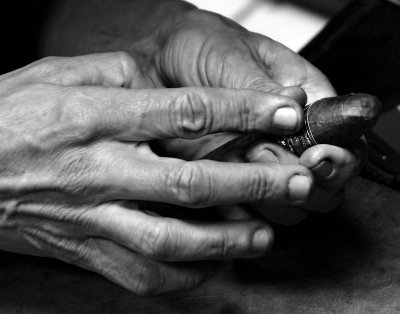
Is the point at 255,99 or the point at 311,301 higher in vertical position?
the point at 255,99

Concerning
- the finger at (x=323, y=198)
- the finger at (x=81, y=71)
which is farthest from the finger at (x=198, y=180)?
the finger at (x=81, y=71)

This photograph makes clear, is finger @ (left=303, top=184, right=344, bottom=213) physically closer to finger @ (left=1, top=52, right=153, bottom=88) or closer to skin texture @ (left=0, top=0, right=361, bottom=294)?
skin texture @ (left=0, top=0, right=361, bottom=294)

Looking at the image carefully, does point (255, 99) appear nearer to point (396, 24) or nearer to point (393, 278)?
point (393, 278)

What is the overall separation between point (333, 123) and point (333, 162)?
10cm

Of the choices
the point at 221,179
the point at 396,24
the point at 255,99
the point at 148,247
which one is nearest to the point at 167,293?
the point at 148,247

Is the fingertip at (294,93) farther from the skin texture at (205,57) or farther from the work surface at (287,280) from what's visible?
the work surface at (287,280)

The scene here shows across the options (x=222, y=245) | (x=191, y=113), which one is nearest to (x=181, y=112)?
(x=191, y=113)

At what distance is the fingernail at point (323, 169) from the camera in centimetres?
95

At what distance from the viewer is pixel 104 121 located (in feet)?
2.97

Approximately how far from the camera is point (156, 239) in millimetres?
906

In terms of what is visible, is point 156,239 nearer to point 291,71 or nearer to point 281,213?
point 281,213

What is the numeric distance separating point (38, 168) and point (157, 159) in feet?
0.63

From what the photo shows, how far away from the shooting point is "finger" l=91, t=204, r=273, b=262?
914 mm

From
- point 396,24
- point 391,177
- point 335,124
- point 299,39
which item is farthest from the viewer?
point 299,39
